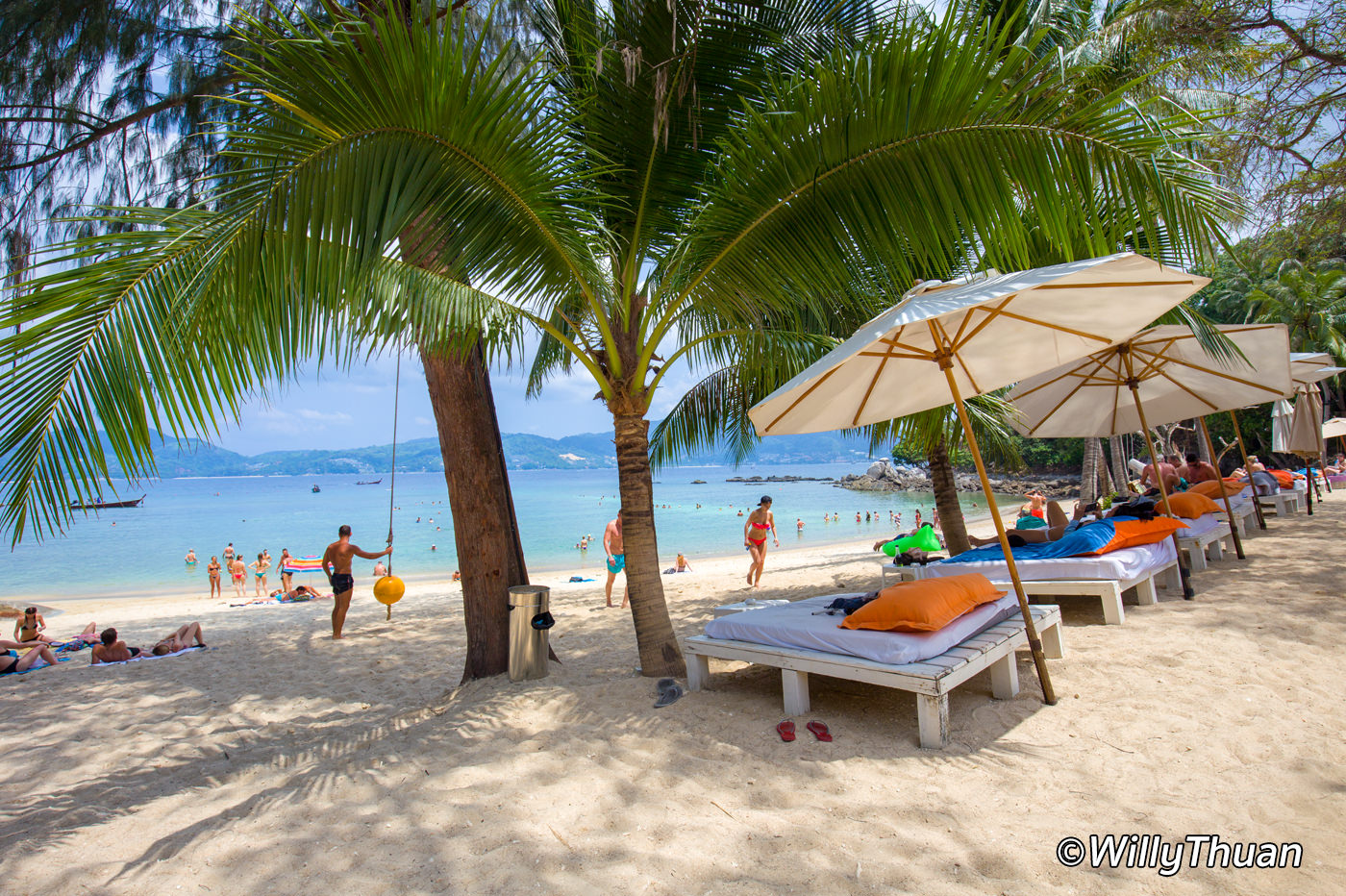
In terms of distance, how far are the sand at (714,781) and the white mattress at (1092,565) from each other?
39cm

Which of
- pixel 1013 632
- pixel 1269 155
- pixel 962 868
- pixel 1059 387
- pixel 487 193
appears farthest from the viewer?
pixel 1269 155

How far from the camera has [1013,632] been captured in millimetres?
3748

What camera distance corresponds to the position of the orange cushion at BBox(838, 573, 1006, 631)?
3480mm

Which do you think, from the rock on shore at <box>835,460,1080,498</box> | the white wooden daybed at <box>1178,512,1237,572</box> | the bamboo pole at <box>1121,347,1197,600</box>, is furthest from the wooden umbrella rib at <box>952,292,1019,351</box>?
the rock on shore at <box>835,460,1080,498</box>

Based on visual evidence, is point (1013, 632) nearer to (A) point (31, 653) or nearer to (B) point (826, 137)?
(B) point (826, 137)

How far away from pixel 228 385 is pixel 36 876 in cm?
195

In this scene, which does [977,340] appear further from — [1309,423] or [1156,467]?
[1309,423]

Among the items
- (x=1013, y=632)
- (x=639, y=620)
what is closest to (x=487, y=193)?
(x=639, y=620)

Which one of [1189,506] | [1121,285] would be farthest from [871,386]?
[1189,506]

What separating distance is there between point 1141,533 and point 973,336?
9.57ft

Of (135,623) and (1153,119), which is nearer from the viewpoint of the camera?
(1153,119)

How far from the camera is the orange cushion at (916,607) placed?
348cm

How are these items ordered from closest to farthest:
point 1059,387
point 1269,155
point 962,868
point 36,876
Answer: point 962,868 → point 36,876 → point 1059,387 → point 1269,155

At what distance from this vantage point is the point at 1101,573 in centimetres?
504
